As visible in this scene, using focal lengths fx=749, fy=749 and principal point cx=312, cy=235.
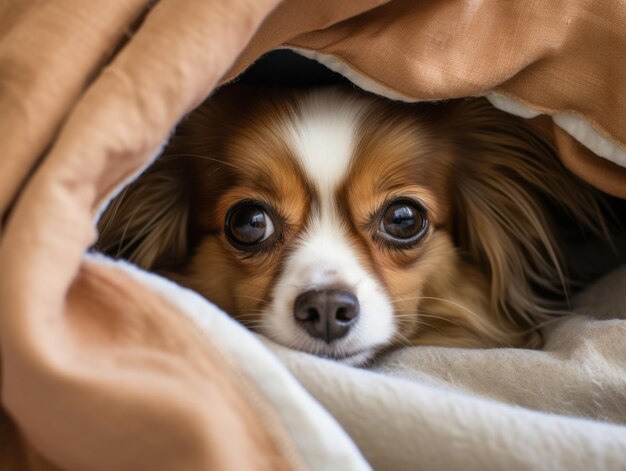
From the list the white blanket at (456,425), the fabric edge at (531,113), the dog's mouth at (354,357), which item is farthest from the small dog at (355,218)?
the white blanket at (456,425)

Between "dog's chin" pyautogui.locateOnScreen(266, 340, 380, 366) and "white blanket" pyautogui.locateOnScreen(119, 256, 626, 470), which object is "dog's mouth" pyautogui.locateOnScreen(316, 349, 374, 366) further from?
"white blanket" pyautogui.locateOnScreen(119, 256, 626, 470)

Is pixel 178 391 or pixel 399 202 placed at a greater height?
pixel 399 202

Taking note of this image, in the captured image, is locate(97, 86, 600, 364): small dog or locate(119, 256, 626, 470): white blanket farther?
locate(97, 86, 600, 364): small dog

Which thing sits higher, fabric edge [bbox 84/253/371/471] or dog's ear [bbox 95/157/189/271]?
fabric edge [bbox 84/253/371/471]

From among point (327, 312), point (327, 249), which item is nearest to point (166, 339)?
point (327, 312)

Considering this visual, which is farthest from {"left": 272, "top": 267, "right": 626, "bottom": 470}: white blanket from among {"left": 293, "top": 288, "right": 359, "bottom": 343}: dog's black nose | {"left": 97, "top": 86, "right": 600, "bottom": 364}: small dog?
{"left": 97, "top": 86, "right": 600, "bottom": 364}: small dog

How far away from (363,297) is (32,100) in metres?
0.65

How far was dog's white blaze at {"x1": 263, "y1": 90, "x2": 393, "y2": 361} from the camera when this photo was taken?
51.1 inches

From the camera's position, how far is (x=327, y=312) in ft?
4.13

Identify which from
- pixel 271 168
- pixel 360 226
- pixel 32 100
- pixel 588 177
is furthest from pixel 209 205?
pixel 588 177

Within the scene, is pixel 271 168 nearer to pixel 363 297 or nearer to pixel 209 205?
pixel 209 205

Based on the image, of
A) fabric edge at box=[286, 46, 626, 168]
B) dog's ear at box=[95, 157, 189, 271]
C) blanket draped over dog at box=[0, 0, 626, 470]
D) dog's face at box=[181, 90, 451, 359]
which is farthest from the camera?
dog's ear at box=[95, 157, 189, 271]

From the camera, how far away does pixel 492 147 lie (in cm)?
161

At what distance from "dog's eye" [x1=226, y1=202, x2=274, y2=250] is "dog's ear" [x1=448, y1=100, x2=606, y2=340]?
1.47 ft
